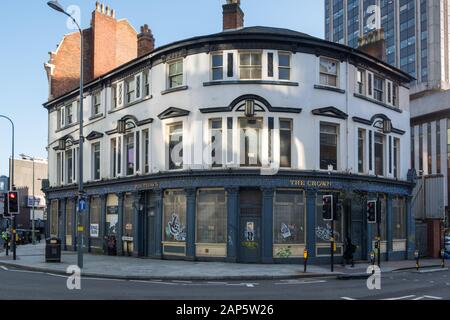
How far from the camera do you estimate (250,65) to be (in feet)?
89.8

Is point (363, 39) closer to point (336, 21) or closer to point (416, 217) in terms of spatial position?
point (416, 217)

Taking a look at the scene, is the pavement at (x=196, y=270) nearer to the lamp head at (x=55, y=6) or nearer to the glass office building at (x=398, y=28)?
the lamp head at (x=55, y=6)

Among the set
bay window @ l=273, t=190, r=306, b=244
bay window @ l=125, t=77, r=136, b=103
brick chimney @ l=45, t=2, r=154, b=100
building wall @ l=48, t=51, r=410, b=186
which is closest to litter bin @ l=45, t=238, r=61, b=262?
building wall @ l=48, t=51, r=410, b=186

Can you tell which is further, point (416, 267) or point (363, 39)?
point (363, 39)

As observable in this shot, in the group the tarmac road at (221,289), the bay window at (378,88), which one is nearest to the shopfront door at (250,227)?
the tarmac road at (221,289)

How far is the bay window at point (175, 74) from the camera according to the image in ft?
94.8

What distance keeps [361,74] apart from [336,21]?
365 ft

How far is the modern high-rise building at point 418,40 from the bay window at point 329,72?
47.7m

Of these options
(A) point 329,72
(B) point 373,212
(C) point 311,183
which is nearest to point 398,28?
(A) point 329,72

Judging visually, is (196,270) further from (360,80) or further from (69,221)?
(69,221)

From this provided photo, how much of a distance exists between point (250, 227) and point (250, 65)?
8.36m

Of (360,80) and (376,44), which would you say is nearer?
(360,80)

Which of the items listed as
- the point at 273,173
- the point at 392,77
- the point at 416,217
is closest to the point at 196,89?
the point at 273,173

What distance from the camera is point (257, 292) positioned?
16000 mm
